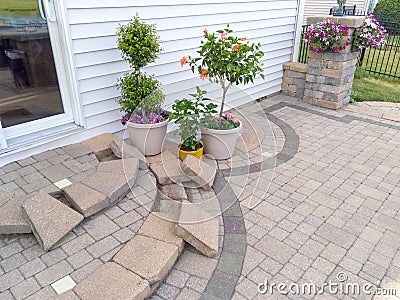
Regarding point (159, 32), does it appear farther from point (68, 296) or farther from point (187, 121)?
point (68, 296)

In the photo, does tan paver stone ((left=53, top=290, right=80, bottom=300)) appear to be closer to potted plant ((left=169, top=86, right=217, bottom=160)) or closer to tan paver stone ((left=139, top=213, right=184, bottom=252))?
tan paver stone ((left=139, top=213, right=184, bottom=252))

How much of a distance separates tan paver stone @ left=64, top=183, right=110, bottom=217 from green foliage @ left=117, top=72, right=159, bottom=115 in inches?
38.4

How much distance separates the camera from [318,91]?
5.09 m

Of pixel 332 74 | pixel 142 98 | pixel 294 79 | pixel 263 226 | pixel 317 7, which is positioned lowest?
pixel 263 226

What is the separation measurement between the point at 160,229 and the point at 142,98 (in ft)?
4.40

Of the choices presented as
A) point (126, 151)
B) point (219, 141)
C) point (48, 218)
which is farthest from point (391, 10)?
point (48, 218)

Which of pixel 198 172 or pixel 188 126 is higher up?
pixel 188 126

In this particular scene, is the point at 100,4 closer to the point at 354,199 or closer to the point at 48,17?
the point at 48,17

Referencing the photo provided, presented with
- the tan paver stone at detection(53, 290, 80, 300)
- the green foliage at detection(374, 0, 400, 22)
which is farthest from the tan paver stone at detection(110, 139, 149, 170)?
the green foliage at detection(374, 0, 400, 22)

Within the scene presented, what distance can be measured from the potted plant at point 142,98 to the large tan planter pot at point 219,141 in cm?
47

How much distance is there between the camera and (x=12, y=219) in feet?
6.68

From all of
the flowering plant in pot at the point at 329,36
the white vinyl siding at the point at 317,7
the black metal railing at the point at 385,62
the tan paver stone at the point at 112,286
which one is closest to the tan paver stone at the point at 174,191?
the tan paver stone at the point at 112,286

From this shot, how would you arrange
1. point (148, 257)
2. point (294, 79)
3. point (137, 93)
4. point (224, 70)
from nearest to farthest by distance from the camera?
point (148, 257) → point (137, 93) → point (224, 70) → point (294, 79)

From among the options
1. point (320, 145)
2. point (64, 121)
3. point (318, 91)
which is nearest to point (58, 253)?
point (64, 121)
